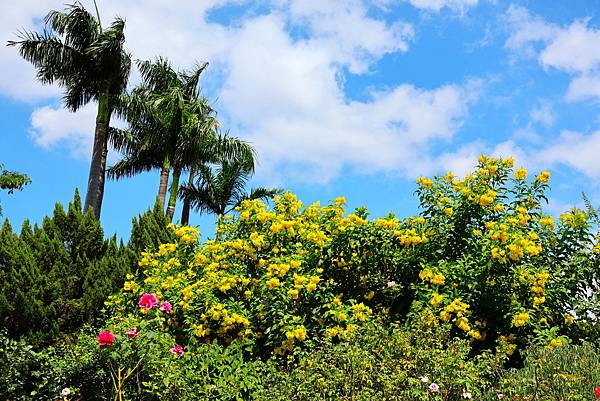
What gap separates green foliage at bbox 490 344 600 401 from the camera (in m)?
4.02

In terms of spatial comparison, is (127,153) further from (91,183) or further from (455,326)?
(455,326)

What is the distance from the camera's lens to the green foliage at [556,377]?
4.02m

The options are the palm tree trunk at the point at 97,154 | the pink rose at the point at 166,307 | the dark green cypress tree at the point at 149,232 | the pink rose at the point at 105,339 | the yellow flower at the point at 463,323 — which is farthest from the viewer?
the palm tree trunk at the point at 97,154

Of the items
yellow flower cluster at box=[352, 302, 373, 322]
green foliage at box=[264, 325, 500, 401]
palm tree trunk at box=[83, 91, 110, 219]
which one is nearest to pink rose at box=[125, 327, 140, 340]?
green foliage at box=[264, 325, 500, 401]

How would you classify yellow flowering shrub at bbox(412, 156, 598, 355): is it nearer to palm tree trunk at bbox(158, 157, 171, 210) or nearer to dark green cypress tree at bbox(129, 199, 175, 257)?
dark green cypress tree at bbox(129, 199, 175, 257)

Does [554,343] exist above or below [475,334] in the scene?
below

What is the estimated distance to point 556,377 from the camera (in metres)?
4.13

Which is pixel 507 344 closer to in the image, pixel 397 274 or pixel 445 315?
pixel 445 315

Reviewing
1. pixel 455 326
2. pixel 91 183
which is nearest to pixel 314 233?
pixel 455 326

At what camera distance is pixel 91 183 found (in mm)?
16484

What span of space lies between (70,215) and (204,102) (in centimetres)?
1137

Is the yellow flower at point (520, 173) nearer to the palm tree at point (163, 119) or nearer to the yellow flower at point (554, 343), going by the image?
the yellow flower at point (554, 343)

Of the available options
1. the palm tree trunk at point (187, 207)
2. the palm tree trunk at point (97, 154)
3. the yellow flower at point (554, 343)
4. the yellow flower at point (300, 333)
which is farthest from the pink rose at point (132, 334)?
the palm tree trunk at point (187, 207)

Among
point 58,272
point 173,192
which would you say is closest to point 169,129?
point 173,192
